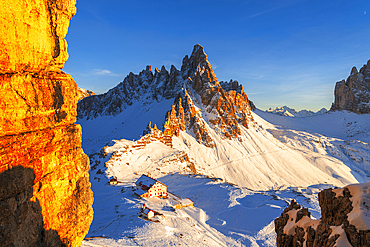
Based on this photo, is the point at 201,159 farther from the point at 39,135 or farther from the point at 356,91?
the point at 356,91

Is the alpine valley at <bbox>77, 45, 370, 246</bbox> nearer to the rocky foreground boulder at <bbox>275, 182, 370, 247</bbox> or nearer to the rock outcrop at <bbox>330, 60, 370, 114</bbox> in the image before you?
the rocky foreground boulder at <bbox>275, 182, 370, 247</bbox>

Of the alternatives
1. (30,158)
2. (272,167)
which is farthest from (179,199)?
(272,167)

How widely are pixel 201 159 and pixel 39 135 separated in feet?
251

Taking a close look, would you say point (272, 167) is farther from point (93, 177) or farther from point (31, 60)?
point (31, 60)

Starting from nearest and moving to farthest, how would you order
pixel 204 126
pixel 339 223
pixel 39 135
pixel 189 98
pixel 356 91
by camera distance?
pixel 339 223, pixel 39 135, pixel 204 126, pixel 189 98, pixel 356 91

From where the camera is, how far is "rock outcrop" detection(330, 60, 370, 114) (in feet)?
533

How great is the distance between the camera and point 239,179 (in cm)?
7700

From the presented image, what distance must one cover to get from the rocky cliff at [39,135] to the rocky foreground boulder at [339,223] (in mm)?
10620

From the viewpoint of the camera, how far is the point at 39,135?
9125 millimetres

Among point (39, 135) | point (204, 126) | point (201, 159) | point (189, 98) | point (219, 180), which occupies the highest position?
point (189, 98)

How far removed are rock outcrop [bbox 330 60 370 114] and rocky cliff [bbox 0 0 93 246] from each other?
211m

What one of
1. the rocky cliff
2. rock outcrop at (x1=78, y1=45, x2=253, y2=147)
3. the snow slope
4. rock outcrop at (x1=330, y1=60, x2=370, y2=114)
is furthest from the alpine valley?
the rocky cliff

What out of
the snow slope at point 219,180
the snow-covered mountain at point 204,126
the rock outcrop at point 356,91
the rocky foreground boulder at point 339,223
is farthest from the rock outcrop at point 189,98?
the rock outcrop at point 356,91

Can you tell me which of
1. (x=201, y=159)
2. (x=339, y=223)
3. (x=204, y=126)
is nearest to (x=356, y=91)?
(x=204, y=126)
